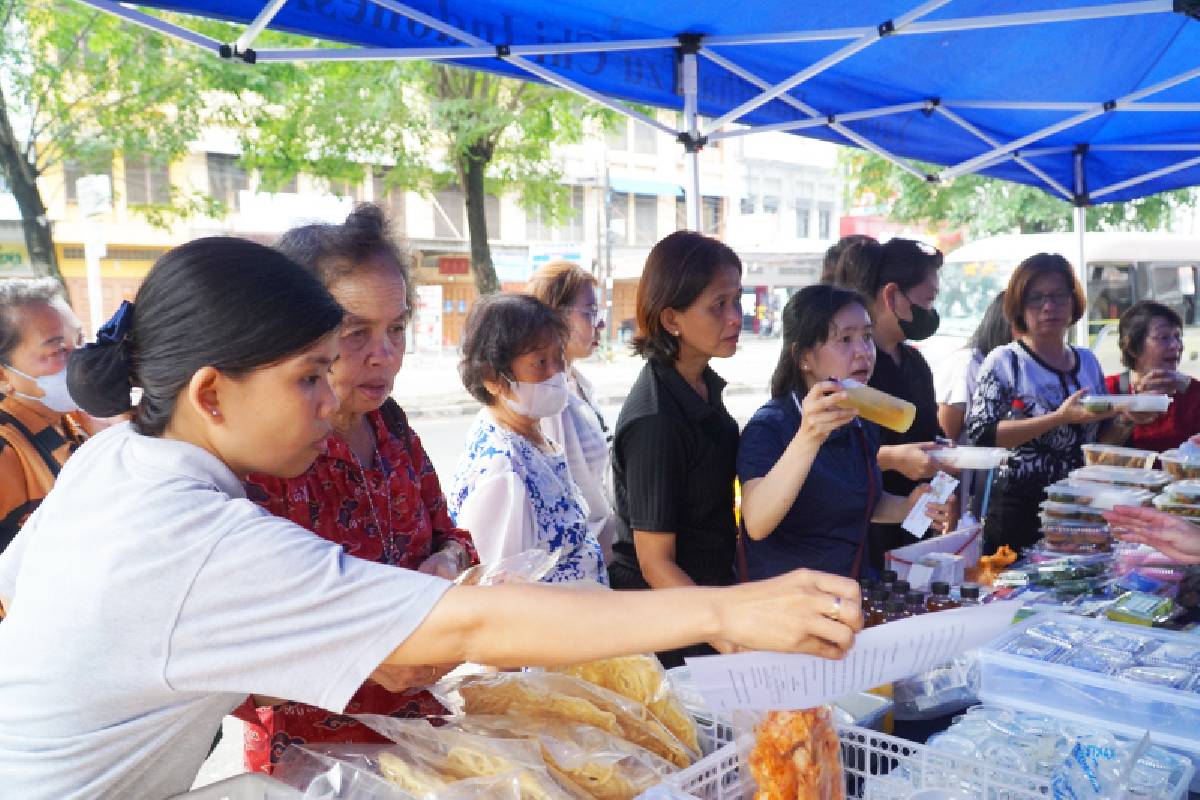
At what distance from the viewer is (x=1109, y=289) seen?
10828mm

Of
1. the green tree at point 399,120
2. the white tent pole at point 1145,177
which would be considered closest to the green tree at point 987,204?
the green tree at point 399,120

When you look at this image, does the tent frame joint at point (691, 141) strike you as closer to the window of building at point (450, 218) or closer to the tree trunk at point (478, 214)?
the tree trunk at point (478, 214)

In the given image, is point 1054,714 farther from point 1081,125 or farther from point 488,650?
point 1081,125

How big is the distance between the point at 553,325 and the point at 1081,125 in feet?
13.5

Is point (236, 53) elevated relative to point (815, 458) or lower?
elevated

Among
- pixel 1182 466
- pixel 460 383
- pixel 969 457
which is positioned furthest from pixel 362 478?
pixel 460 383

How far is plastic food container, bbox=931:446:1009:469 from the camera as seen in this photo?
8.04 feet

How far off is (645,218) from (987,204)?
1724 cm

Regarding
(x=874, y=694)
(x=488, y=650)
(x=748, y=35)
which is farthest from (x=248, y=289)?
(x=748, y=35)

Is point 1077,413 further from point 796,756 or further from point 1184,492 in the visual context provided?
point 796,756

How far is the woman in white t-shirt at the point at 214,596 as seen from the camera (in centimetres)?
93

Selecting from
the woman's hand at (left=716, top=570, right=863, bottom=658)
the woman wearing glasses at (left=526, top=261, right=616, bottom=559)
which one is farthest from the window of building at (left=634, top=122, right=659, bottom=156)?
the woman's hand at (left=716, top=570, right=863, bottom=658)

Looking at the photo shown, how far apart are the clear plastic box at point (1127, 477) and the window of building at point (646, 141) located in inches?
1122

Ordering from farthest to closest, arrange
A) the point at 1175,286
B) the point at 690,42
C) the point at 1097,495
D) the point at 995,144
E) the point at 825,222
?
the point at 825,222, the point at 1175,286, the point at 995,144, the point at 690,42, the point at 1097,495
